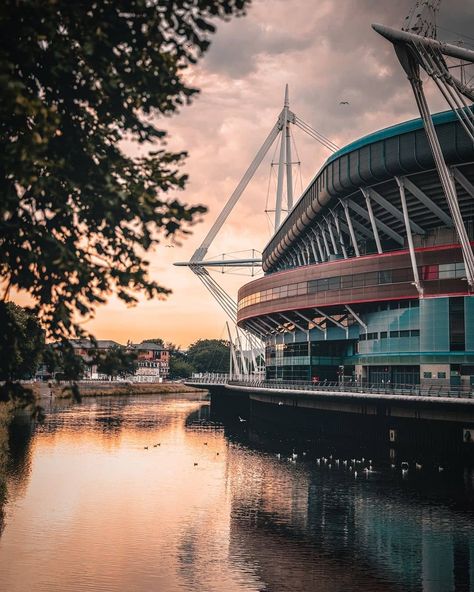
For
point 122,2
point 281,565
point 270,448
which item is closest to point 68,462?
point 270,448

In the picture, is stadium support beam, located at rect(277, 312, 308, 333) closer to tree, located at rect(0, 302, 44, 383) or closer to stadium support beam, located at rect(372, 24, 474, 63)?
stadium support beam, located at rect(372, 24, 474, 63)

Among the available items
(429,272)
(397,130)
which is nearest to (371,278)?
(429,272)

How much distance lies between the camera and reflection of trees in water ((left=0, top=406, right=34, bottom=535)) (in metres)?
48.6

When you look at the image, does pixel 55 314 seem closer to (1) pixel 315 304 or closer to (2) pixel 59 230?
(2) pixel 59 230

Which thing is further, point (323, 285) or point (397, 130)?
point (323, 285)

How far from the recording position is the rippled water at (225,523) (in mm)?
31922

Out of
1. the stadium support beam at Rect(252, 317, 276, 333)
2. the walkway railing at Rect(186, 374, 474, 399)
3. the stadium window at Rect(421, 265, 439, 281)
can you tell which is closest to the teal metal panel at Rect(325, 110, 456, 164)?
the stadium window at Rect(421, 265, 439, 281)

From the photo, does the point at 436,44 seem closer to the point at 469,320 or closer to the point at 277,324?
the point at 469,320

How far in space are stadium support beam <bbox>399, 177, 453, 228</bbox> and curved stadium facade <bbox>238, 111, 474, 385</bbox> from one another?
4.9 inches

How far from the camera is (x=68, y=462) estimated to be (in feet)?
208

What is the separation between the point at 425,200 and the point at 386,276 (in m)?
9.53

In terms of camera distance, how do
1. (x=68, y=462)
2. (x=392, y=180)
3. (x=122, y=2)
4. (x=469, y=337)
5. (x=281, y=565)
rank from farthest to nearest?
(x=392, y=180) → (x=469, y=337) → (x=68, y=462) → (x=281, y=565) → (x=122, y=2)

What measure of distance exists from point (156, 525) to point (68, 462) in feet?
81.1

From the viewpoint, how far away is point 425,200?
79.8 meters
